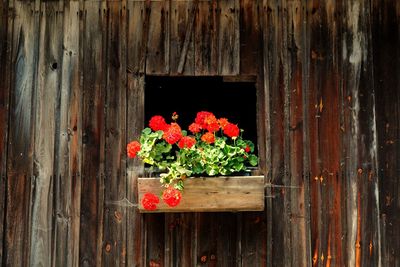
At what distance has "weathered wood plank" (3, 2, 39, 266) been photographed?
400 centimetres

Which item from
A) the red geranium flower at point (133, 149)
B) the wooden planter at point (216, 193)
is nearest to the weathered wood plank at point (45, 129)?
the red geranium flower at point (133, 149)

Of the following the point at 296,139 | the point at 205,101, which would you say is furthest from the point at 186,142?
the point at 205,101

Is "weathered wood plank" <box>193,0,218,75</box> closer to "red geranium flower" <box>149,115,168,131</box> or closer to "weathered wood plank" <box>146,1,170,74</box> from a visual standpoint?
"weathered wood plank" <box>146,1,170,74</box>

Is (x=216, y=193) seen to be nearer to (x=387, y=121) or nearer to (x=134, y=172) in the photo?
(x=134, y=172)

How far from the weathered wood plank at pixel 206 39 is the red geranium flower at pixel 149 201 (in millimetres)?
988

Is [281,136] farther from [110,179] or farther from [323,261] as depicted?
[110,179]

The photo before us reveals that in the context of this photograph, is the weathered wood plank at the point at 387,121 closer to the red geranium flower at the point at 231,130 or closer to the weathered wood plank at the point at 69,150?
the red geranium flower at the point at 231,130

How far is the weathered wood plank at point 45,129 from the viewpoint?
3994mm

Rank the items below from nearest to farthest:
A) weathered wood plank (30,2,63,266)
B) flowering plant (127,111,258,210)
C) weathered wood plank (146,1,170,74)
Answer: flowering plant (127,111,258,210), weathered wood plank (30,2,63,266), weathered wood plank (146,1,170,74)

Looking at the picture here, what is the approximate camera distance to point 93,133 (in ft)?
13.4

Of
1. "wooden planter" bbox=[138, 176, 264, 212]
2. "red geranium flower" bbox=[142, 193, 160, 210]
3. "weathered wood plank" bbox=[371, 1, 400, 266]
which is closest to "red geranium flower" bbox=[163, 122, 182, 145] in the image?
"wooden planter" bbox=[138, 176, 264, 212]

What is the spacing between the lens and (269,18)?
13.9 feet

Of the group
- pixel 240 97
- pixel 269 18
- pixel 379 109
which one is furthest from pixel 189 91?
pixel 379 109

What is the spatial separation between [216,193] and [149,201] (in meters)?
0.45
